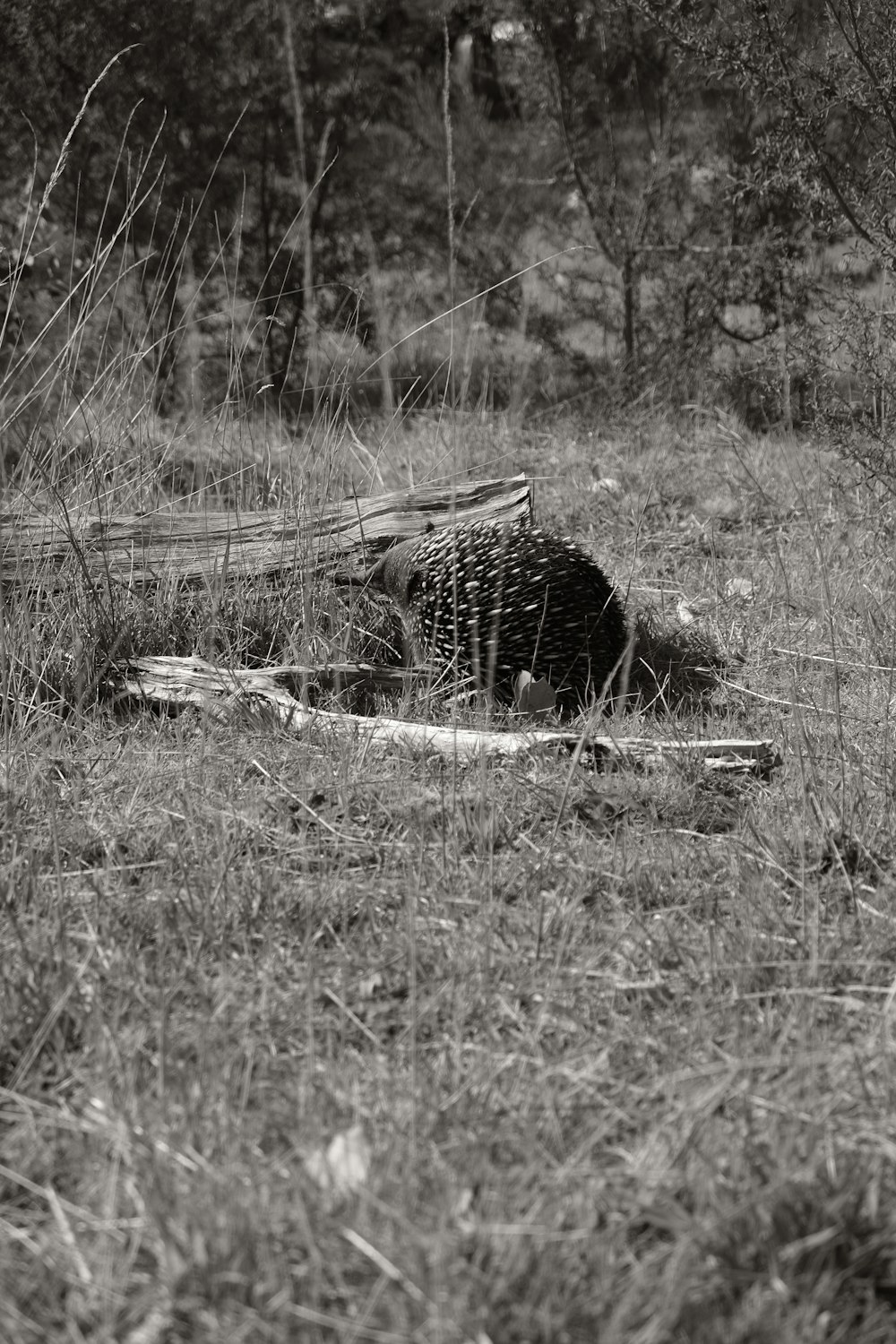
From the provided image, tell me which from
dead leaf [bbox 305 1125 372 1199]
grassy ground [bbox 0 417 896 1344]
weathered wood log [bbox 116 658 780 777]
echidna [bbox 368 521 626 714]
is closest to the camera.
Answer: grassy ground [bbox 0 417 896 1344]

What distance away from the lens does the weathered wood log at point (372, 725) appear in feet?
9.46

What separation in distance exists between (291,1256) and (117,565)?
8.85ft

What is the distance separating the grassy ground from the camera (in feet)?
4.61

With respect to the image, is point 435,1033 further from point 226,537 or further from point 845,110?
point 845,110

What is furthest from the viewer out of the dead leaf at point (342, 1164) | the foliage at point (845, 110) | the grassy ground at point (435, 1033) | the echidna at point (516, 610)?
the foliage at point (845, 110)

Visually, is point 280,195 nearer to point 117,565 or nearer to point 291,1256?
point 117,565

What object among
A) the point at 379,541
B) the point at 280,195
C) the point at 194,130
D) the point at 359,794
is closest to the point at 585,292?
the point at 280,195

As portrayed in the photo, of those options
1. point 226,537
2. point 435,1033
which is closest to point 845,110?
point 226,537

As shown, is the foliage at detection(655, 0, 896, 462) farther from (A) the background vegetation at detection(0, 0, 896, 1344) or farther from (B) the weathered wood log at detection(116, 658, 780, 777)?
(B) the weathered wood log at detection(116, 658, 780, 777)

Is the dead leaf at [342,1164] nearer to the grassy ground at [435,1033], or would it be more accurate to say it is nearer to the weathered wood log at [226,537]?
the grassy ground at [435,1033]

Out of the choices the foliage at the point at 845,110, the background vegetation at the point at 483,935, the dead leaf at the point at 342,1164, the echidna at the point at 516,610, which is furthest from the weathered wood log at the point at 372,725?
the foliage at the point at 845,110

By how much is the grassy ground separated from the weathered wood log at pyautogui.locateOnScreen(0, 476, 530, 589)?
326 mm

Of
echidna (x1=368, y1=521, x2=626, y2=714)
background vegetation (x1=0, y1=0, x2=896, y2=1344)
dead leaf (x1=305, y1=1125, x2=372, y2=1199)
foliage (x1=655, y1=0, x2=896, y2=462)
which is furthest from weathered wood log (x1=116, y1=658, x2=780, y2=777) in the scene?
foliage (x1=655, y1=0, x2=896, y2=462)

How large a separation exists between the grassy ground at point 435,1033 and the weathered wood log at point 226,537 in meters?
0.33
